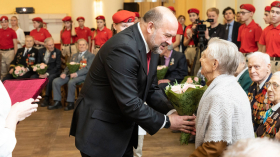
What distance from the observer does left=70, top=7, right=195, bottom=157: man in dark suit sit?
5.28ft

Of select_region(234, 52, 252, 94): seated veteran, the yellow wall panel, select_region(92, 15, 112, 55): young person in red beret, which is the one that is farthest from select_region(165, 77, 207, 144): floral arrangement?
the yellow wall panel

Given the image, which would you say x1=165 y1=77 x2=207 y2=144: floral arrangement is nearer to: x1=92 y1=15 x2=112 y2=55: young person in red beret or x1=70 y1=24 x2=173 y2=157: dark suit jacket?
x1=70 y1=24 x2=173 y2=157: dark suit jacket

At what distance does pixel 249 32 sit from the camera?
5199mm

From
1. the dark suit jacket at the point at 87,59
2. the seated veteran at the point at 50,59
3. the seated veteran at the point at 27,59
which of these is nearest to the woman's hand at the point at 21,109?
the dark suit jacket at the point at 87,59

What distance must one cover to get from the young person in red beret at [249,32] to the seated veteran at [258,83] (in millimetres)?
2341

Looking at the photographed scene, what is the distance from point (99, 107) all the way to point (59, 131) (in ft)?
9.39

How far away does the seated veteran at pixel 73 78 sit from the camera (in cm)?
564

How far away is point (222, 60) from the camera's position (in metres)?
1.68

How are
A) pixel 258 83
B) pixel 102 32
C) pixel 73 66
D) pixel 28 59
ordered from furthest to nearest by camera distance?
pixel 102 32 < pixel 28 59 < pixel 73 66 < pixel 258 83

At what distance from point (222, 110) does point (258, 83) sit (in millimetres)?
1619

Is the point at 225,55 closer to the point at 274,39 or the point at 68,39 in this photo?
the point at 274,39

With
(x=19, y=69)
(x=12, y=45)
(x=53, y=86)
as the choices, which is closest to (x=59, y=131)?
(x=53, y=86)

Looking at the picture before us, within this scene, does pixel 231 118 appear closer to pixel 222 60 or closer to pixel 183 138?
pixel 222 60

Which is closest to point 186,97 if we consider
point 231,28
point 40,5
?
point 231,28
